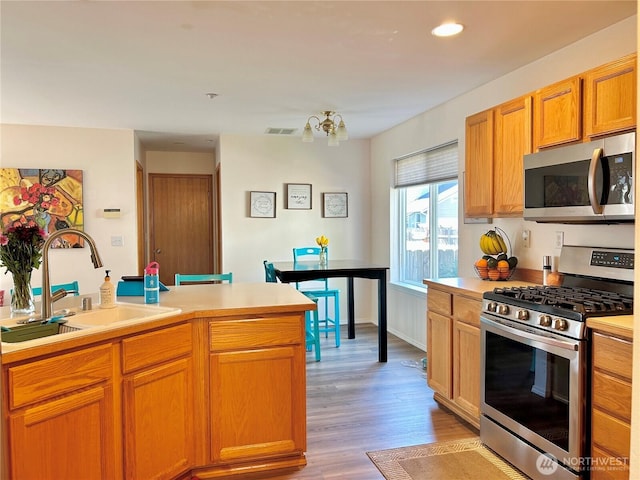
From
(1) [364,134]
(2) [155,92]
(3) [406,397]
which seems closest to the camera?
(3) [406,397]

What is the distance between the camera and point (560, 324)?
208cm

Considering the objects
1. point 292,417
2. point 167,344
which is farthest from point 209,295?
point 292,417

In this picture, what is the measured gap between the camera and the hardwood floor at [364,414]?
255 centimetres

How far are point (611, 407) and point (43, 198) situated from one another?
516 cm

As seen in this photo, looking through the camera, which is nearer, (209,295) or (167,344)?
(167,344)

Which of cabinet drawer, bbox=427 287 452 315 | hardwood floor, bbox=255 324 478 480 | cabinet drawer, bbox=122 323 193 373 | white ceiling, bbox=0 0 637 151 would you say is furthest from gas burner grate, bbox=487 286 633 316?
cabinet drawer, bbox=122 323 193 373

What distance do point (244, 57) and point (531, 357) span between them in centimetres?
238

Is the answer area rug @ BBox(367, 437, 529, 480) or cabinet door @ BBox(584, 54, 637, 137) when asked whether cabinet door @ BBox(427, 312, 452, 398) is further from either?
cabinet door @ BBox(584, 54, 637, 137)

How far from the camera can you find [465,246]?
3.94 m

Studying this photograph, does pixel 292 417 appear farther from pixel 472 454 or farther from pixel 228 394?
pixel 472 454

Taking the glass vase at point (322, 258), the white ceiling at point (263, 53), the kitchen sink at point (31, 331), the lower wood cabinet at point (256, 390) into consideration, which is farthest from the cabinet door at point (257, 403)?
the glass vase at point (322, 258)

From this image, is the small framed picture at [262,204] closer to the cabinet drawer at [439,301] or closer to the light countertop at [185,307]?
the light countertop at [185,307]

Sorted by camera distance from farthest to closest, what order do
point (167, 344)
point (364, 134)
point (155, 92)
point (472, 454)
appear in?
point (364, 134) < point (155, 92) < point (472, 454) < point (167, 344)

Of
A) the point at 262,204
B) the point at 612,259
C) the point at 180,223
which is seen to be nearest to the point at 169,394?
the point at 612,259
